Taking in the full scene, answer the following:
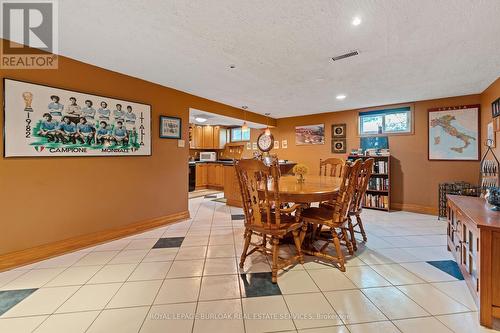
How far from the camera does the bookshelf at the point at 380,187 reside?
446cm

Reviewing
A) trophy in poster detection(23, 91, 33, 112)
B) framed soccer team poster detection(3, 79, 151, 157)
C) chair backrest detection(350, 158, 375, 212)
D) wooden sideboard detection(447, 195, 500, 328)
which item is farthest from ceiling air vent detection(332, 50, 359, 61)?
trophy in poster detection(23, 91, 33, 112)

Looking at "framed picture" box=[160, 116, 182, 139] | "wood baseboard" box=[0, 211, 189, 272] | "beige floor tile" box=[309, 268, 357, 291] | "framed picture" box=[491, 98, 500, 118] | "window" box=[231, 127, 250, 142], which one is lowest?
"beige floor tile" box=[309, 268, 357, 291]

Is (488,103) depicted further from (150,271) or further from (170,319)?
(150,271)

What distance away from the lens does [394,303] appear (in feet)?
5.47

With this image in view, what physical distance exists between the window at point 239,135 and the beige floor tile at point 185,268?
204 inches

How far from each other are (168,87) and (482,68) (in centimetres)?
436

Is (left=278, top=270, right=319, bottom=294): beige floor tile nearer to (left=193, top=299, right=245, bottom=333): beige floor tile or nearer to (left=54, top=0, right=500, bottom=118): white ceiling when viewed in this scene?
(left=193, top=299, right=245, bottom=333): beige floor tile

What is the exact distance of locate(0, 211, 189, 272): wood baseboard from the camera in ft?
7.18

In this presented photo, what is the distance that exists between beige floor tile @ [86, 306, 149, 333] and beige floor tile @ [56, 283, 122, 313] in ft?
0.46

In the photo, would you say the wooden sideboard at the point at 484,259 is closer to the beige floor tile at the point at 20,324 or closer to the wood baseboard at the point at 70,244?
the beige floor tile at the point at 20,324

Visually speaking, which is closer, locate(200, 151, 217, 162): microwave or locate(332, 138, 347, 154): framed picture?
locate(332, 138, 347, 154): framed picture

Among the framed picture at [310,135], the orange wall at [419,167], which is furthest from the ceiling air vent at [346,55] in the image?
the framed picture at [310,135]

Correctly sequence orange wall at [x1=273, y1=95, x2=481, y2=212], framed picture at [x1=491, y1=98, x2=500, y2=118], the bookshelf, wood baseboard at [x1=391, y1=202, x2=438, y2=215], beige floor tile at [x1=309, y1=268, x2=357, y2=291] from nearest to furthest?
1. beige floor tile at [x1=309, y1=268, x2=357, y2=291]
2. framed picture at [x1=491, y1=98, x2=500, y2=118]
3. orange wall at [x1=273, y1=95, x2=481, y2=212]
4. wood baseboard at [x1=391, y1=202, x2=438, y2=215]
5. the bookshelf

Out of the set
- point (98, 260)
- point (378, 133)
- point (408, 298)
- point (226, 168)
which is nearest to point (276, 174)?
point (408, 298)
